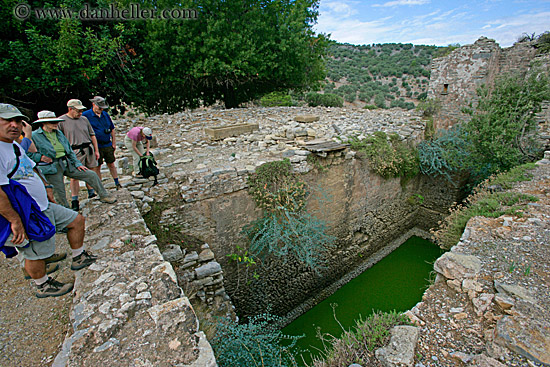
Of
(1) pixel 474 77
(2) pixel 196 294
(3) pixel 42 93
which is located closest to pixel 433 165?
(1) pixel 474 77

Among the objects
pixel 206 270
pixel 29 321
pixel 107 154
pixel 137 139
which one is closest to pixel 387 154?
pixel 206 270

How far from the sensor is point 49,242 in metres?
2.39

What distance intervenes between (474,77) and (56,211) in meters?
11.4

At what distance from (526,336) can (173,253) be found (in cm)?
394

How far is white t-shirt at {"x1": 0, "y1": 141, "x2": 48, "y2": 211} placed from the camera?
2029 millimetres

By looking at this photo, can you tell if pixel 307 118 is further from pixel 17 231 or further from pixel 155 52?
pixel 17 231

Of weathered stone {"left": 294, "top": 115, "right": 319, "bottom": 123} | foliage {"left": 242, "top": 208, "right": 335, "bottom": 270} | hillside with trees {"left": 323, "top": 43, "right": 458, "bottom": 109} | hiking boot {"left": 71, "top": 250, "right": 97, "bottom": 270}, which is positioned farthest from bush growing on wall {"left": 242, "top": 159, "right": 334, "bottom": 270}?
hillside with trees {"left": 323, "top": 43, "right": 458, "bottom": 109}

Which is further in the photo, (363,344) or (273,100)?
(273,100)

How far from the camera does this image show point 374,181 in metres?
6.66

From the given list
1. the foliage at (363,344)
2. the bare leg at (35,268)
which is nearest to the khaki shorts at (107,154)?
the bare leg at (35,268)

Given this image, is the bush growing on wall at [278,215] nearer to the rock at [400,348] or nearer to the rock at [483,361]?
the rock at [400,348]

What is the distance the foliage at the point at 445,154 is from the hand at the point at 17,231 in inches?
322

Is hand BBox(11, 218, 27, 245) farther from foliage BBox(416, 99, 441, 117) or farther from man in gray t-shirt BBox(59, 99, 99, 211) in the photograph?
foliage BBox(416, 99, 441, 117)

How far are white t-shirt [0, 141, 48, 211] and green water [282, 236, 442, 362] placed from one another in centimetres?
462
